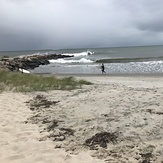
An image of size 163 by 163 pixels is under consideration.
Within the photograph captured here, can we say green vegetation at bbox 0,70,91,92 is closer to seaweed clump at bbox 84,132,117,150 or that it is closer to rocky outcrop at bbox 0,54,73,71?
seaweed clump at bbox 84,132,117,150

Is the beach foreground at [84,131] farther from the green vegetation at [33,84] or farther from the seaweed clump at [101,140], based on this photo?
the green vegetation at [33,84]

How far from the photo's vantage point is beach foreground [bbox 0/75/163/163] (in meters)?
4.65

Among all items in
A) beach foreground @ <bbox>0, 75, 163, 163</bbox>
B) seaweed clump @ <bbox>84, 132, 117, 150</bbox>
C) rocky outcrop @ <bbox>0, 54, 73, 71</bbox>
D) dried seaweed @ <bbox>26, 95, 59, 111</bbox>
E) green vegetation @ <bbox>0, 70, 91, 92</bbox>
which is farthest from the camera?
rocky outcrop @ <bbox>0, 54, 73, 71</bbox>

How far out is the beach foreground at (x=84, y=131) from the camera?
4.65 meters

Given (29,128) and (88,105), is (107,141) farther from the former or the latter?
(88,105)

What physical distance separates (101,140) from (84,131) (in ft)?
2.22

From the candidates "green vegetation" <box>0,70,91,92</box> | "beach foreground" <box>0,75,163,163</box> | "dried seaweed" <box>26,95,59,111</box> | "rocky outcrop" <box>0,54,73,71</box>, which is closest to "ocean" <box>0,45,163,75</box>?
"rocky outcrop" <box>0,54,73,71</box>

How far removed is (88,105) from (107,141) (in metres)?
3.38

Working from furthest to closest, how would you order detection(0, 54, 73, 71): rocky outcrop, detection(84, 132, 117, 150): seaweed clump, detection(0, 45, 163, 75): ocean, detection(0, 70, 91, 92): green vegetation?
detection(0, 54, 73, 71): rocky outcrop, detection(0, 45, 163, 75): ocean, detection(0, 70, 91, 92): green vegetation, detection(84, 132, 117, 150): seaweed clump

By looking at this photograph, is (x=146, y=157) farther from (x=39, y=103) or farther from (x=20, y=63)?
(x=20, y=63)

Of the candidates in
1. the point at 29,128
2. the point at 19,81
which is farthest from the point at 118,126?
the point at 19,81

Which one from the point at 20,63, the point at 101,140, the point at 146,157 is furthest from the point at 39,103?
the point at 20,63

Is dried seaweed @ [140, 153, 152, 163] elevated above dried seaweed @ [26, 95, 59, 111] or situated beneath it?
elevated above

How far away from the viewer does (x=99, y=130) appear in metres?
5.97
